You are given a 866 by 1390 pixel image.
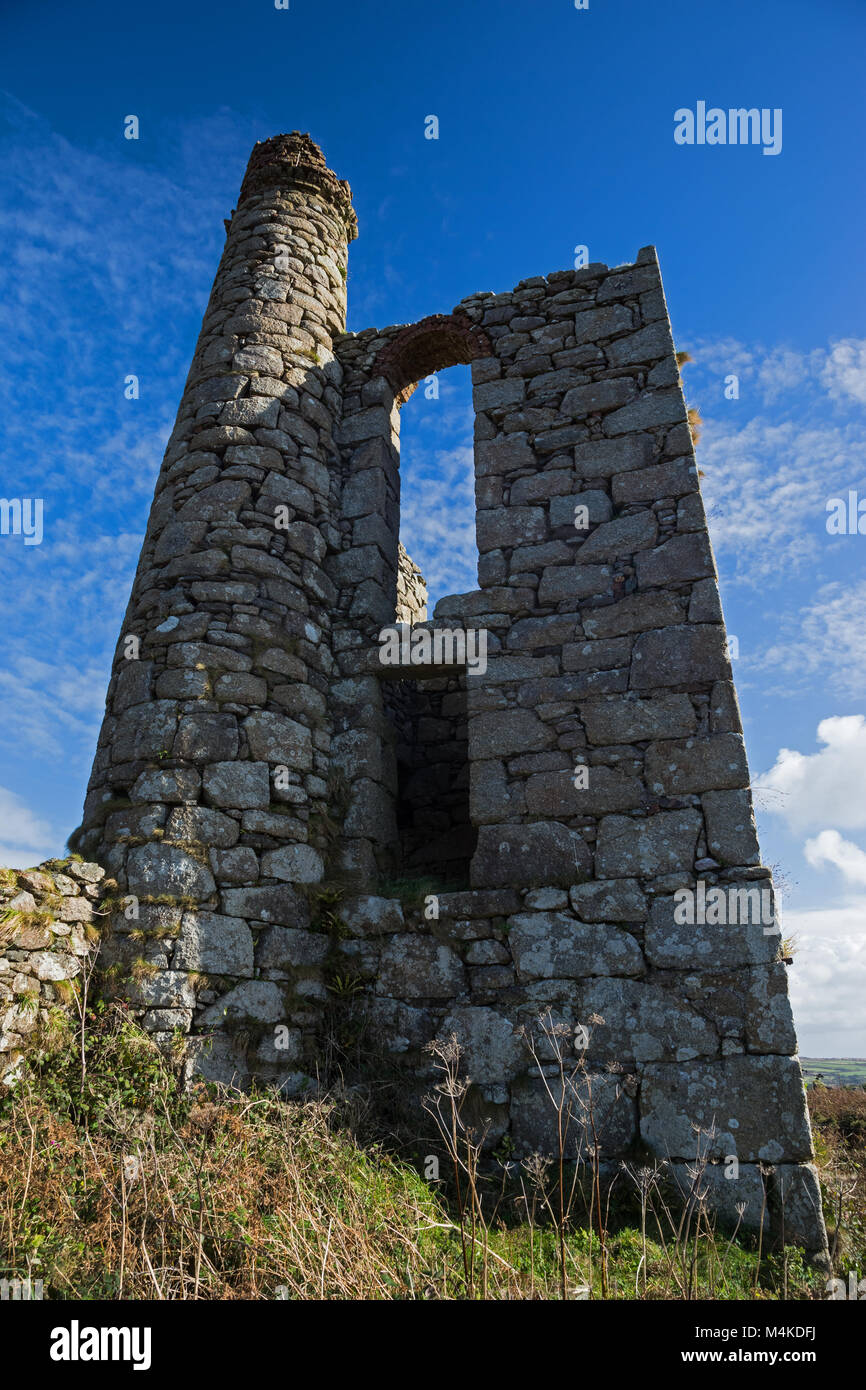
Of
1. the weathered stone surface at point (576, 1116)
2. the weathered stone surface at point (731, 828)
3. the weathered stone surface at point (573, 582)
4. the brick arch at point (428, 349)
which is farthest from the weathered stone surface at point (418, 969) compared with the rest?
the brick arch at point (428, 349)

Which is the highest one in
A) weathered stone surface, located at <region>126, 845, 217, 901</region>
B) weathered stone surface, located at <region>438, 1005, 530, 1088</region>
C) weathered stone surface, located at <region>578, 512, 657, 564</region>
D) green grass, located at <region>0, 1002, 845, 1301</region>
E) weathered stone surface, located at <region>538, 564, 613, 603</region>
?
weathered stone surface, located at <region>578, 512, 657, 564</region>

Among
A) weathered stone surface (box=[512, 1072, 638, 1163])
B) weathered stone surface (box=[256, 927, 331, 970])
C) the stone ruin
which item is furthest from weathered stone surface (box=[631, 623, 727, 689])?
weathered stone surface (box=[256, 927, 331, 970])

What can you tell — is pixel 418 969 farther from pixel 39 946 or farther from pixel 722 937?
pixel 39 946

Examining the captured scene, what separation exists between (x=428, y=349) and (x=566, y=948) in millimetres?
5406

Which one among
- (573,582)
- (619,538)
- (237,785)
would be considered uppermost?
(619,538)

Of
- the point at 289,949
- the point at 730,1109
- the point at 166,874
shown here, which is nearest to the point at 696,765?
the point at 730,1109

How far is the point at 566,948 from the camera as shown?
4949mm

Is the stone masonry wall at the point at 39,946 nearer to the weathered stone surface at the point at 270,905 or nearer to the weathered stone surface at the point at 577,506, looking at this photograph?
the weathered stone surface at the point at 270,905

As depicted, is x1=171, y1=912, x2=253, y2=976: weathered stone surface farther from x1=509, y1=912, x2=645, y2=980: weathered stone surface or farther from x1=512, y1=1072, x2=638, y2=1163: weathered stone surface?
x1=512, y1=1072, x2=638, y2=1163: weathered stone surface

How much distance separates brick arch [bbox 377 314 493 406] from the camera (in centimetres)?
696

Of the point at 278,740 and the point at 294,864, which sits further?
the point at 278,740

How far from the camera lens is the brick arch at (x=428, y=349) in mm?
6957

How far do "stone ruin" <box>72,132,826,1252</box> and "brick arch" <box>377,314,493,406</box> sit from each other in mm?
36

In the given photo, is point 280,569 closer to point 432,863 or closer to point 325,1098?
point 432,863
